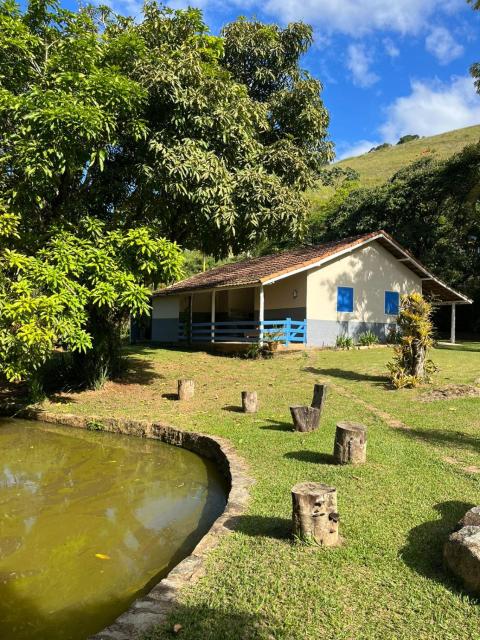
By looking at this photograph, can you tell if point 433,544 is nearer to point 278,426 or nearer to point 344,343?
point 278,426

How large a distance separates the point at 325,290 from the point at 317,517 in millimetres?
16271

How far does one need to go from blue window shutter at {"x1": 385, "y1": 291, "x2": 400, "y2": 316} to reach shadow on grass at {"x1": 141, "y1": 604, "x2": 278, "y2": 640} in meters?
19.5

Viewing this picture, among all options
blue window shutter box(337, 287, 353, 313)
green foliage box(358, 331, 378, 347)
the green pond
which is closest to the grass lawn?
the green pond

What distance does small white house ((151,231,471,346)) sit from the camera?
739 inches

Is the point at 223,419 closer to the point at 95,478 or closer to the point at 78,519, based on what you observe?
the point at 95,478

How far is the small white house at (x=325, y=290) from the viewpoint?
18766 millimetres

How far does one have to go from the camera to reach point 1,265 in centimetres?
872

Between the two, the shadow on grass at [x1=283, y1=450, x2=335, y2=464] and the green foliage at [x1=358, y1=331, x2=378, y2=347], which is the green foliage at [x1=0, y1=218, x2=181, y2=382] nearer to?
the shadow on grass at [x1=283, y1=450, x2=335, y2=464]

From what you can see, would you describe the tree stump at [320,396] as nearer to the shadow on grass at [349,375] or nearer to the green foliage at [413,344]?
the green foliage at [413,344]

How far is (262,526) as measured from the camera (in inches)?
173

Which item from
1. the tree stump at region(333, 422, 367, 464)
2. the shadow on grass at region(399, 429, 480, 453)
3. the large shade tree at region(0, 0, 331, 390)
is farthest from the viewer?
the large shade tree at region(0, 0, 331, 390)

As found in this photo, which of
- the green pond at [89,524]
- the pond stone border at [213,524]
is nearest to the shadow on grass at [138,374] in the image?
the pond stone border at [213,524]

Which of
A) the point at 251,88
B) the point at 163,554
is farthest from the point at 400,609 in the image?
the point at 251,88

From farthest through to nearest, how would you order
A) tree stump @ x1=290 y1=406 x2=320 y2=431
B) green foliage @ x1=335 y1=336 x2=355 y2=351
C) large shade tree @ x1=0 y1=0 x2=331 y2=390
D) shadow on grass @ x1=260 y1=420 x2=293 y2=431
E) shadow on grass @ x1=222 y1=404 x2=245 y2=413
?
green foliage @ x1=335 y1=336 x2=355 y2=351 → shadow on grass @ x1=222 y1=404 x2=245 y2=413 → large shade tree @ x1=0 y1=0 x2=331 y2=390 → shadow on grass @ x1=260 y1=420 x2=293 y2=431 → tree stump @ x1=290 y1=406 x2=320 y2=431
